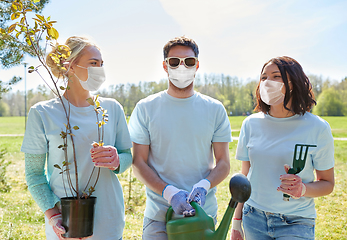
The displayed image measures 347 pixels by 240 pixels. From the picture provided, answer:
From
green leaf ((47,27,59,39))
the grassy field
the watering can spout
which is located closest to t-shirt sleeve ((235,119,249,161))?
the watering can spout

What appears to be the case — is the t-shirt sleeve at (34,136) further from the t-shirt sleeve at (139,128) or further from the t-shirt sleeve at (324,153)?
the t-shirt sleeve at (324,153)

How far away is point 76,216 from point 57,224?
6.8 inches

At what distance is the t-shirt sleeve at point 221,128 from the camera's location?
233cm

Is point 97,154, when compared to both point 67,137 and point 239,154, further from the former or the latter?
point 239,154

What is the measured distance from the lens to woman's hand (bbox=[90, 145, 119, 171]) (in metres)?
1.71

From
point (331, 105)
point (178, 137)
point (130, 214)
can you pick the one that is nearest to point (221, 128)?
point (178, 137)

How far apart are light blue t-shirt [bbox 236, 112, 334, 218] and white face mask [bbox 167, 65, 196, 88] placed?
28.3 inches

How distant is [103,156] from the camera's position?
1.74 meters

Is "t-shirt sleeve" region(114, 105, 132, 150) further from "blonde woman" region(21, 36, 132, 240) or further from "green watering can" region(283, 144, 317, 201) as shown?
"green watering can" region(283, 144, 317, 201)

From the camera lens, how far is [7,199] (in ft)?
21.7

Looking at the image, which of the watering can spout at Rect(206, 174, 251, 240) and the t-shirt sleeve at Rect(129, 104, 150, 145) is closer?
the watering can spout at Rect(206, 174, 251, 240)

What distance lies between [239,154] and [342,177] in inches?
336

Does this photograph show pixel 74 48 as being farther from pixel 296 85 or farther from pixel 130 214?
pixel 130 214

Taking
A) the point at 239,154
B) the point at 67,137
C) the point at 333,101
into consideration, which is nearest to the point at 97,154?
the point at 67,137
